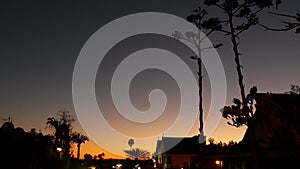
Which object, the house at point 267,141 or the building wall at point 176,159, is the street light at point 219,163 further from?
the building wall at point 176,159

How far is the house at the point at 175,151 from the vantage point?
5825cm

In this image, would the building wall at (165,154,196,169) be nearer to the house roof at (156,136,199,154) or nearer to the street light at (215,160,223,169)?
the house roof at (156,136,199,154)

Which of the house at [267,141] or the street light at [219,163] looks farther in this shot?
the street light at [219,163]

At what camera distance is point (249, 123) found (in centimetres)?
1225

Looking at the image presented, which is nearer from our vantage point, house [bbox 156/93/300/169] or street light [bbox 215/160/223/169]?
house [bbox 156/93/300/169]

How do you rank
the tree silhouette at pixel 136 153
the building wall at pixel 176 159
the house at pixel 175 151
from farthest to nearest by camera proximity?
the tree silhouette at pixel 136 153 → the house at pixel 175 151 → the building wall at pixel 176 159

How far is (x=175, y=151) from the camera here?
59.3 m

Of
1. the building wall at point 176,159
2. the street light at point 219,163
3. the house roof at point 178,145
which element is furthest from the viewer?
the house roof at point 178,145

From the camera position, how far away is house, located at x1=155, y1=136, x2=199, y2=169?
58.2m

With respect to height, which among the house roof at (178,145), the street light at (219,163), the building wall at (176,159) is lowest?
the street light at (219,163)

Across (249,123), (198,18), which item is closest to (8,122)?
(198,18)

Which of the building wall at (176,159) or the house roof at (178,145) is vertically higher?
the house roof at (178,145)

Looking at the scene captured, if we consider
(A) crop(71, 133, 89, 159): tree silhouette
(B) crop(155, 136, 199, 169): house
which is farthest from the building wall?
(A) crop(71, 133, 89, 159): tree silhouette

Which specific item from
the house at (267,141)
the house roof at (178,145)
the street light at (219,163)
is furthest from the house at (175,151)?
the street light at (219,163)
